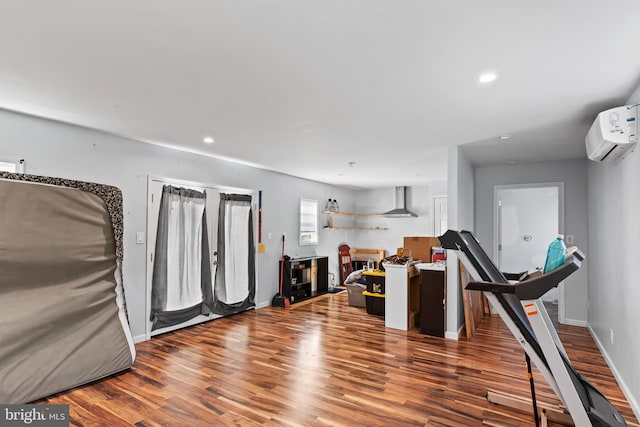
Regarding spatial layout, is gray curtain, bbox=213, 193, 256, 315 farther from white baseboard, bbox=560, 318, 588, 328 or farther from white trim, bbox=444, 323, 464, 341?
white baseboard, bbox=560, 318, 588, 328

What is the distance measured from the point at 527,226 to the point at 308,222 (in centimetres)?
464

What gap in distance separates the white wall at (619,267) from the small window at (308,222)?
4700mm

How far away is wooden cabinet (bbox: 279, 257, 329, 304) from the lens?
615cm

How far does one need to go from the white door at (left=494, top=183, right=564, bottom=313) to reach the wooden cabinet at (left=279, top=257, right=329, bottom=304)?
378 centimetres

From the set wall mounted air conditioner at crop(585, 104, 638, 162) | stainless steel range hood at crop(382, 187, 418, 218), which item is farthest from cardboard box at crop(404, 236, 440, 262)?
wall mounted air conditioner at crop(585, 104, 638, 162)

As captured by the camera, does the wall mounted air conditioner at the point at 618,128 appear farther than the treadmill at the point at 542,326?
Yes

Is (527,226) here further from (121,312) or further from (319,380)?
(121,312)

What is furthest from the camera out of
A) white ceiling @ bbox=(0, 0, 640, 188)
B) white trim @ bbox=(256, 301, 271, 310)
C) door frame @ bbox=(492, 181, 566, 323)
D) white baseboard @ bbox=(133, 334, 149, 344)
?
white trim @ bbox=(256, 301, 271, 310)

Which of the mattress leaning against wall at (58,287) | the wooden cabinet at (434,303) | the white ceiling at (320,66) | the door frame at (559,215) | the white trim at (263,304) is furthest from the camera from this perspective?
the white trim at (263,304)

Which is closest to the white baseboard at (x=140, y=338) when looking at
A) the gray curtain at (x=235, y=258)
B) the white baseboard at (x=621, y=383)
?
the gray curtain at (x=235, y=258)

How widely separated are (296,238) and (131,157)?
347cm

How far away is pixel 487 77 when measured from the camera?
90.7 inches

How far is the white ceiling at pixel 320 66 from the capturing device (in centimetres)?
164

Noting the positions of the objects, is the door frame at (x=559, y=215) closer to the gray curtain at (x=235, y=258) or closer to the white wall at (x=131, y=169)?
the white wall at (x=131, y=169)
